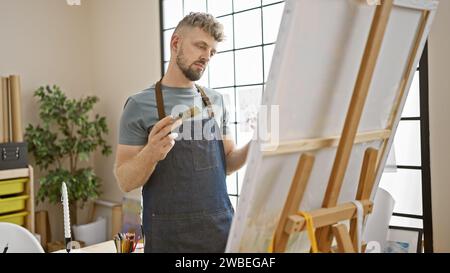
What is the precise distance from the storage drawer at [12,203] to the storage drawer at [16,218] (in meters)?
0.04

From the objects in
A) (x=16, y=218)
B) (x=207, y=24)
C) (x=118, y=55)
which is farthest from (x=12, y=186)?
(x=207, y=24)

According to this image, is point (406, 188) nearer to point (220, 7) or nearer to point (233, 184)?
point (233, 184)

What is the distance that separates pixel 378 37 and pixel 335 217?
487mm

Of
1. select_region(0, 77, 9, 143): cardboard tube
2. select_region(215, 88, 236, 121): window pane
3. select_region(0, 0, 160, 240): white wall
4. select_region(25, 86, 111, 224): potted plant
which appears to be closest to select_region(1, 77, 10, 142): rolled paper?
select_region(0, 77, 9, 143): cardboard tube

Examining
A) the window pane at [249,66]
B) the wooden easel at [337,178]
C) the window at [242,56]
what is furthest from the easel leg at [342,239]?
the window pane at [249,66]

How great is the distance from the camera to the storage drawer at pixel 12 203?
293cm

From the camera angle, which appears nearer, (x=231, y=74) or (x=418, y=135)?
(x=418, y=135)

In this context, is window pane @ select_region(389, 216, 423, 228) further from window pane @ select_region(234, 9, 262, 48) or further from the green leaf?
Result: the green leaf

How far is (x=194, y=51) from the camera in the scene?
1.46m

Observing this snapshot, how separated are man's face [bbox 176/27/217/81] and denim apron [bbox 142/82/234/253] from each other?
129 mm

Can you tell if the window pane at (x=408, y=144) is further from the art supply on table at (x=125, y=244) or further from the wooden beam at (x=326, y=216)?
the art supply on table at (x=125, y=244)

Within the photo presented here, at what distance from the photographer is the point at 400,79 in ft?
4.39
